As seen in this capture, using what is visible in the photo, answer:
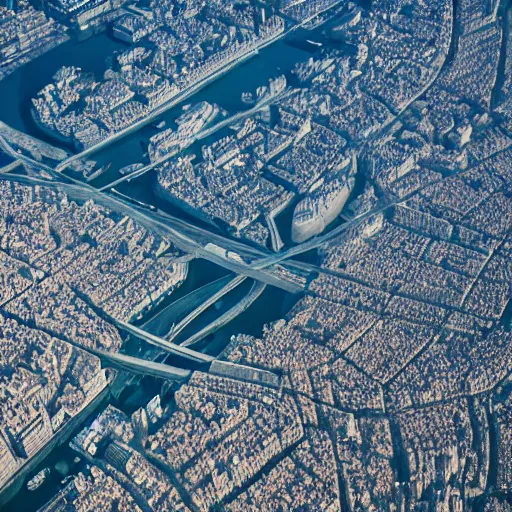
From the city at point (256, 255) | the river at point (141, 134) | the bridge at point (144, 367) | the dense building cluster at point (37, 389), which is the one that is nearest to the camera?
the city at point (256, 255)

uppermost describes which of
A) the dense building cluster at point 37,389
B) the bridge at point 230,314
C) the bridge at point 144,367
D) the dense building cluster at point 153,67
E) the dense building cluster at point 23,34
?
the dense building cluster at point 23,34

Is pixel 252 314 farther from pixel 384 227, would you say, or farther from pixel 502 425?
pixel 502 425

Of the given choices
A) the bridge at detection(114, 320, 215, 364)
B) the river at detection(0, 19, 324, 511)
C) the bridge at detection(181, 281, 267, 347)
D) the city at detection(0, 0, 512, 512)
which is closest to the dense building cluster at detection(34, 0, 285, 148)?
the city at detection(0, 0, 512, 512)

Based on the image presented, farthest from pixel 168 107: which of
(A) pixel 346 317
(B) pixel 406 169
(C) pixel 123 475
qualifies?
(C) pixel 123 475

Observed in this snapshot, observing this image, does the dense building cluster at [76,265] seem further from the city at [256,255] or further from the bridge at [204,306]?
the bridge at [204,306]

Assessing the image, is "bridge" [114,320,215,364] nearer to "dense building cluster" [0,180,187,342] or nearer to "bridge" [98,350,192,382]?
"dense building cluster" [0,180,187,342]

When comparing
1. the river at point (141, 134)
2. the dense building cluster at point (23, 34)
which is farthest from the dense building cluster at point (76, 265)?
the dense building cluster at point (23, 34)

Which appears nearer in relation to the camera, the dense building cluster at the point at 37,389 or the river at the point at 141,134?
the dense building cluster at the point at 37,389

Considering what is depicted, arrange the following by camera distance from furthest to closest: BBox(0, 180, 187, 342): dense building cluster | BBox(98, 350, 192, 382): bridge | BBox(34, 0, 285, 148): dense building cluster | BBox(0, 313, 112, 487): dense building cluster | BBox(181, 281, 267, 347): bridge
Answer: BBox(34, 0, 285, 148): dense building cluster, BBox(0, 180, 187, 342): dense building cluster, BBox(181, 281, 267, 347): bridge, BBox(98, 350, 192, 382): bridge, BBox(0, 313, 112, 487): dense building cluster

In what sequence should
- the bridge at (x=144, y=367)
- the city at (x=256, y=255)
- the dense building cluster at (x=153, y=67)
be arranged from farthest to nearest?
the dense building cluster at (x=153, y=67) → the bridge at (x=144, y=367) → the city at (x=256, y=255)

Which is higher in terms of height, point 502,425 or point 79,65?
point 79,65

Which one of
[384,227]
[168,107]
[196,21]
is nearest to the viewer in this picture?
[384,227]
